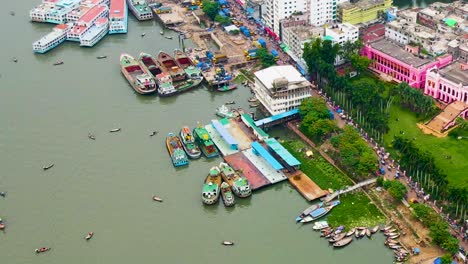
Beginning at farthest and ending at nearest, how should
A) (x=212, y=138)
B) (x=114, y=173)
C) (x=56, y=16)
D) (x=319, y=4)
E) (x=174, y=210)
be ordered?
(x=56, y=16) → (x=319, y=4) → (x=212, y=138) → (x=114, y=173) → (x=174, y=210)

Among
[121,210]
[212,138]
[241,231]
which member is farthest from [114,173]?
[241,231]

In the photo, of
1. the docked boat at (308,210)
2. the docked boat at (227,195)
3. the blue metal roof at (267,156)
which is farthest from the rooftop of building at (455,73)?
the docked boat at (227,195)

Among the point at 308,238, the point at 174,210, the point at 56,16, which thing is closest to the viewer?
the point at 308,238

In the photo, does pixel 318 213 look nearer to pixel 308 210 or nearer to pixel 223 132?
pixel 308 210

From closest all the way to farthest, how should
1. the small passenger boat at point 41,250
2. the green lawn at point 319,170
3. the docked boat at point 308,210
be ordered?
the small passenger boat at point 41,250
the docked boat at point 308,210
the green lawn at point 319,170

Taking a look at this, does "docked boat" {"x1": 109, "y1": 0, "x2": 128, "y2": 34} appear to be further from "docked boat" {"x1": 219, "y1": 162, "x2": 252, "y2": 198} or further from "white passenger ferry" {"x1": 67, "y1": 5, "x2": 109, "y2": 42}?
"docked boat" {"x1": 219, "y1": 162, "x2": 252, "y2": 198}

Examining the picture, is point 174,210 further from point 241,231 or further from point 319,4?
point 319,4

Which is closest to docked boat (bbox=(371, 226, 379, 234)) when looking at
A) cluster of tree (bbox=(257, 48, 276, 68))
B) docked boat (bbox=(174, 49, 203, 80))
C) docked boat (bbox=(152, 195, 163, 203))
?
docked boat (bbox=(152, 195, 163, 203))

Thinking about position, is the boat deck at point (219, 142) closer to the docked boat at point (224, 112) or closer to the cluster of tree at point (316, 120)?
the docked boat at point (224, 112)
